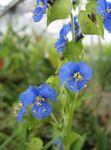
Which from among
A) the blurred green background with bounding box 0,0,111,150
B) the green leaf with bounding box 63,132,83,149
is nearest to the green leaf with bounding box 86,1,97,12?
the green leaf with bounding box 63,132,83,149

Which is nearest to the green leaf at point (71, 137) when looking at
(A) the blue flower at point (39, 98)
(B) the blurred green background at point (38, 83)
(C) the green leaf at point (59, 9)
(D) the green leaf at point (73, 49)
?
(A) the blue flower at point (39, 98)

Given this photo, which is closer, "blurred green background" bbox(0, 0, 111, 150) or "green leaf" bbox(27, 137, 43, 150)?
"green leaf" bbox(27, 137, 43, 150)

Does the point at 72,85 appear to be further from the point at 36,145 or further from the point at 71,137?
the point at 36,145

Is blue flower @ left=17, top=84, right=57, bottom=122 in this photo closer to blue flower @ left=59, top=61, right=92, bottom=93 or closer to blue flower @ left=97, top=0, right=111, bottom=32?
blue flower @ left=59, top=61, right=92, bottom=93

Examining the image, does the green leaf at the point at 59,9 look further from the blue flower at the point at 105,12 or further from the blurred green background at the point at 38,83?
the blurred green background at the point at 38,83

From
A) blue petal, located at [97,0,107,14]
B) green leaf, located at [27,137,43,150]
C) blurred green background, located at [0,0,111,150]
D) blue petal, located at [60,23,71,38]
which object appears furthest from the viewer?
blurred green background, located at [0,0,111,150]

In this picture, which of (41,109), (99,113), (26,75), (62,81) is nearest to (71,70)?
(62,81)
